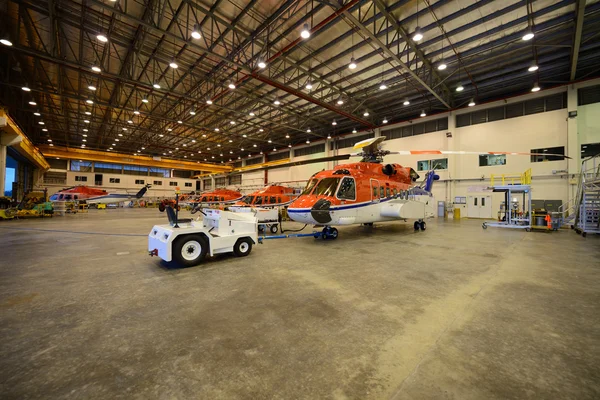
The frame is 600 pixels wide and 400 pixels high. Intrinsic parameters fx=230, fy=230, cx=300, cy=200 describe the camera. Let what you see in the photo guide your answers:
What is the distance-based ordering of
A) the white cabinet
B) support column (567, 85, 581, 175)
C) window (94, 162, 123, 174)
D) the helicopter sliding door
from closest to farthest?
the helicopter sliding door
support column (567, 85, 581, 175)
the white cabinet
window (94, 162, 123, 174)

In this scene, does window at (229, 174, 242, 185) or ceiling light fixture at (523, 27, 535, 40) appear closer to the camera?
ceiling light fixture at (523, 27, 535, 40)

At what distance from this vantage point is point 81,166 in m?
39.5

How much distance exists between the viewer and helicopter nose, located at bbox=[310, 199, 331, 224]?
299 inches

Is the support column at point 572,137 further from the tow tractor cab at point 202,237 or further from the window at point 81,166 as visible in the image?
the window at point 81,166

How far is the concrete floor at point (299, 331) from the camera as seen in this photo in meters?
1.83

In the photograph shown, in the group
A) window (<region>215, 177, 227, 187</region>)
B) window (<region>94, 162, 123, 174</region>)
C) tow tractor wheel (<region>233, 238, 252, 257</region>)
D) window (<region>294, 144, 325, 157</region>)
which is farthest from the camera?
window (<region>215, 177, 227, 187</region>)

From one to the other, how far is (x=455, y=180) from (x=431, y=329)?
21.7 m

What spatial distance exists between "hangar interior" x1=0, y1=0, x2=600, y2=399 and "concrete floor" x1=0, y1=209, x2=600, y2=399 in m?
0.02

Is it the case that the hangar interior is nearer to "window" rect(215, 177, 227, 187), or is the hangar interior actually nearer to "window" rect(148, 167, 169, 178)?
"window" rect(215, 177, 227, 187)

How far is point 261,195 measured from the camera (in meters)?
15.9

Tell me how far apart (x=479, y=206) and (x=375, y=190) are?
15.4 metres

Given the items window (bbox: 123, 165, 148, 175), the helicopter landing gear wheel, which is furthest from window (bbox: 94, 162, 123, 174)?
the helicopter landing gear wheel

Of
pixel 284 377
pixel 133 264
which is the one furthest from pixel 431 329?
pixel 133 264

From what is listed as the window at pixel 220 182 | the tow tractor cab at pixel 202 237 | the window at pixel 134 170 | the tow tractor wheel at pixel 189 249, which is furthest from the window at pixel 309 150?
the window at pixel 134 170
